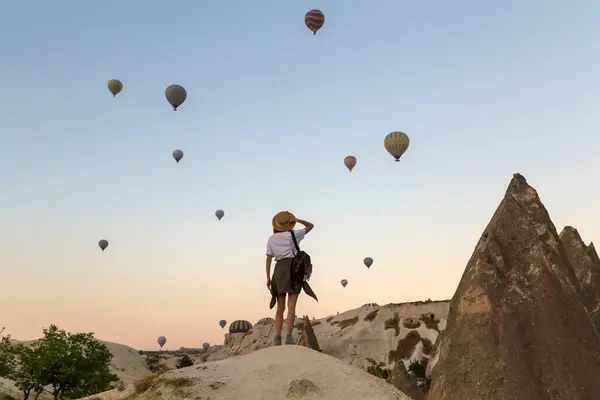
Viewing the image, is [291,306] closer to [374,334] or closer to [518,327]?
[518,327]

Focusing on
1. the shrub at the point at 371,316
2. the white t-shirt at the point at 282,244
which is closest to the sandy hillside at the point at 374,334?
the shrub at the point at 371,316

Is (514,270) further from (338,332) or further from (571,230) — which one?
(338,332)

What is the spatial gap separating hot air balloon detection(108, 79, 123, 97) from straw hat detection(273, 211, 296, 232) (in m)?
66.0

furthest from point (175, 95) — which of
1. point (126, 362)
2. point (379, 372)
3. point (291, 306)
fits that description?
point (126, 362)

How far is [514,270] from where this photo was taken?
16.1 m

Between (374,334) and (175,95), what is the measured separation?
45175 mm

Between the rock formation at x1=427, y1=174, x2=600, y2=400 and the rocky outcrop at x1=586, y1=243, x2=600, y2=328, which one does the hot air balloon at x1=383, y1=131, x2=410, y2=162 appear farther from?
the rock formation at x1=427, y1=174, x2=600, y2=400

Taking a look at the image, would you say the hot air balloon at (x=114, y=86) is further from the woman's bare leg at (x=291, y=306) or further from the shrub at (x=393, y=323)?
the woman's bare leg at (x=291, y=306)

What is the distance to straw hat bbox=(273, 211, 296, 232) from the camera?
14.1 m

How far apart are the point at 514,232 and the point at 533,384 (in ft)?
15.2

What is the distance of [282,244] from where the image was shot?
14016 millimetres

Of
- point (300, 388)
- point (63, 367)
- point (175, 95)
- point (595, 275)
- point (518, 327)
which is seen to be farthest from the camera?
point (175, 95)

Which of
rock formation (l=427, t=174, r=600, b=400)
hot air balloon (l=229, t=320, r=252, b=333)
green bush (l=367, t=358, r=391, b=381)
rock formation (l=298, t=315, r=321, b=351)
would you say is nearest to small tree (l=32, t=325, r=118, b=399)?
rock formation (l=298, t=315, r=321, b=351)

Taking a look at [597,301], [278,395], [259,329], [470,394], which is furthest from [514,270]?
[259,329]
